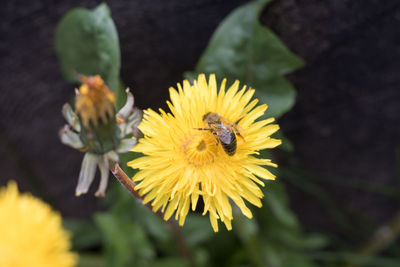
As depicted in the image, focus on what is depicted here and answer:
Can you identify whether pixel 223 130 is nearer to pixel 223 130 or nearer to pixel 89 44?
pixel 223 130

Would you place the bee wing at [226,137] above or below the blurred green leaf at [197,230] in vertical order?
Answer: above

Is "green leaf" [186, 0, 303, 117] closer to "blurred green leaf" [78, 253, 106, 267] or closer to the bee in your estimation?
the bee

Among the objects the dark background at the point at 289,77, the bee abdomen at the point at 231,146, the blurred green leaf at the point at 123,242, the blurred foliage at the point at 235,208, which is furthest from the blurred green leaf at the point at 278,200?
the bee abdomen at the point at 231,146

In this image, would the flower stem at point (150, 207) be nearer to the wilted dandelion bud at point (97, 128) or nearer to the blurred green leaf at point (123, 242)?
the wilted dandelion bud at point (97, 128)

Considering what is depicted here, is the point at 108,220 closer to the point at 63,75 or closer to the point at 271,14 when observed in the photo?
the point at 63,75

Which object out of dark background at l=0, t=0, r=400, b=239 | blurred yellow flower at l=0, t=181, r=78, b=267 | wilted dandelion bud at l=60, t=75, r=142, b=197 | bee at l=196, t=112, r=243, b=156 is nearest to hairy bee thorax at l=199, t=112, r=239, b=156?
bee at l=196, t=112, r=243, b=156

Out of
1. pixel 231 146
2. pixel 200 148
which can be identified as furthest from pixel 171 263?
pixel 231 146

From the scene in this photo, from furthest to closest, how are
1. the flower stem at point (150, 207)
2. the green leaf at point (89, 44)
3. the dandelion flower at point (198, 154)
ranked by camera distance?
the green leaf at point (89, 44) → the dandelion flower at point (198, 154) → the flower stem at point (150, 207)
